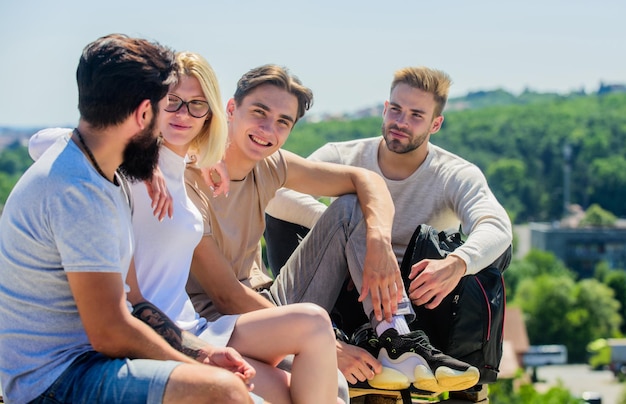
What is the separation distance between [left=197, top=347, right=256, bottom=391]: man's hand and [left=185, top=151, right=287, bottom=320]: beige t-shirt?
64cm

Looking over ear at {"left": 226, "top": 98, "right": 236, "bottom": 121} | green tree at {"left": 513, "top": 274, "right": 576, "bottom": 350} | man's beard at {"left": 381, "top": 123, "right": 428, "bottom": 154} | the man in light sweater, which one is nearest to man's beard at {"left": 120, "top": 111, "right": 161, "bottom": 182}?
ear at {"left": 226, "top": 98, "right": 236, "bottom": 121}

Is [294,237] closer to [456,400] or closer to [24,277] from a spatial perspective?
[456,400]

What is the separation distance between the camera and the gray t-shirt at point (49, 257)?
2.29 metres

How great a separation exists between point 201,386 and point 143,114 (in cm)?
69

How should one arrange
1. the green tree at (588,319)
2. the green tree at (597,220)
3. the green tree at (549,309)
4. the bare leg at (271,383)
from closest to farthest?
the bare leg at (271,383)
the green tree at (588,319)
the green tree at (549,309)
the green tree at (597,220)

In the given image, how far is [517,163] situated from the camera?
107 metres

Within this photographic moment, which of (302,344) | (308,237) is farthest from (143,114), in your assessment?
(308,237)

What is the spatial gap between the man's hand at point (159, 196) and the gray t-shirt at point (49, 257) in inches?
17.8

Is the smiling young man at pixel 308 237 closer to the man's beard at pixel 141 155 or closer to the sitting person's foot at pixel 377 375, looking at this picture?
the sitting person's foot at pixel 377 375


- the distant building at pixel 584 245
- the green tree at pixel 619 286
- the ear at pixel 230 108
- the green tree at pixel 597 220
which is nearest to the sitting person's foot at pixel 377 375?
the ear at pixel 230 108

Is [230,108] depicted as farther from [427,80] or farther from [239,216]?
[427,80]

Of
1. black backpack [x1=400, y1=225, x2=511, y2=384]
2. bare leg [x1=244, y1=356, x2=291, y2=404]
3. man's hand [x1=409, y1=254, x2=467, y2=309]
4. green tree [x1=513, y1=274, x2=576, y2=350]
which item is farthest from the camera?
green tree [x1=513, y1=274, x2=576, y2=350]

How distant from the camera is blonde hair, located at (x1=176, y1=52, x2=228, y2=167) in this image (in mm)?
3158

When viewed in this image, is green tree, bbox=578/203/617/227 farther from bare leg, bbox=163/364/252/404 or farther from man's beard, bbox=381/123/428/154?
bare leg, bbox=163/364/252/404
